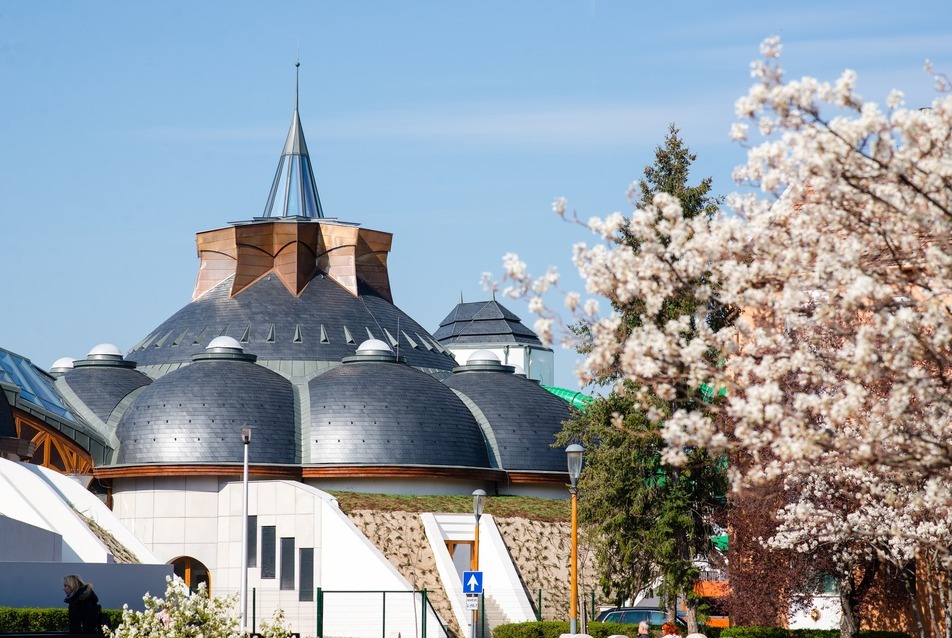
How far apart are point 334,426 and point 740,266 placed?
38.8 metres

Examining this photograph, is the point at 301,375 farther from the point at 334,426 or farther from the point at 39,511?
the point at 39,511

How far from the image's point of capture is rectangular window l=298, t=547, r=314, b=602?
143 feet

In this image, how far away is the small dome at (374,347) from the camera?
5275 cm

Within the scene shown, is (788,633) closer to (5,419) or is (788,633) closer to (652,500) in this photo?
(652,500)

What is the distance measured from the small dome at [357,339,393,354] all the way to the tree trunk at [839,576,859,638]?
27.4 m

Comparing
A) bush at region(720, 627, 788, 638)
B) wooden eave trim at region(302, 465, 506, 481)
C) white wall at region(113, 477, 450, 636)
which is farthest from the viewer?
wooden eave trim at region(302, 465, 506, 481)

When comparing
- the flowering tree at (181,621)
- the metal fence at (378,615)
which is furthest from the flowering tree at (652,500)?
the flowering tree at (181,621)

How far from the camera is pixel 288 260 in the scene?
60062mm

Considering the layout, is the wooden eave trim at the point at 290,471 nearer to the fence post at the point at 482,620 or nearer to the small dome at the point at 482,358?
the fence post at the point at 482,620

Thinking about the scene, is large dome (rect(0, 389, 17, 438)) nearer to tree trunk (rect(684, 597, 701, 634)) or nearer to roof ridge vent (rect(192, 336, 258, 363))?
roof ridge vent (rect(192, 336, 258, 363))

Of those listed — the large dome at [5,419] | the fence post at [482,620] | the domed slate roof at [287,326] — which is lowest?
the fence post at [482,620]

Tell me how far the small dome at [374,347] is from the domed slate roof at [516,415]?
398cm

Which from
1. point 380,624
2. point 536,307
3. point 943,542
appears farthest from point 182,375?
point 536,307

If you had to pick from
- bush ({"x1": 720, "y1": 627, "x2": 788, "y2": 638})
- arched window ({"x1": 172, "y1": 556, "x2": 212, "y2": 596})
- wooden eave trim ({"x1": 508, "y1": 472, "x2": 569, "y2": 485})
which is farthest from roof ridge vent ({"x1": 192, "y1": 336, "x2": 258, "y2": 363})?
bush ({"x1": 720, "y1": 627, "x2": 788, "y2": 638})
